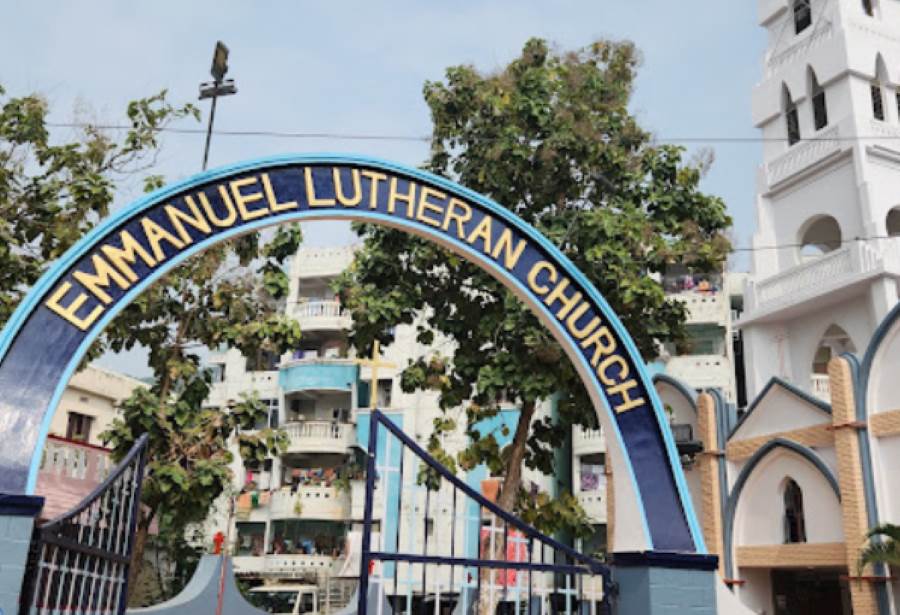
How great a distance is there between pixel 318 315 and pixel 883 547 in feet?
63.1

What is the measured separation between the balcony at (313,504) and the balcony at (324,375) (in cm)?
320

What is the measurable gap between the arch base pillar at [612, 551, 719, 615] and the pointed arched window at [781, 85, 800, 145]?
54.2 ft

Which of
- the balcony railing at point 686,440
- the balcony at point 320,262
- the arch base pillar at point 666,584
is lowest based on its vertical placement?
the arch base pillar at point 666,584

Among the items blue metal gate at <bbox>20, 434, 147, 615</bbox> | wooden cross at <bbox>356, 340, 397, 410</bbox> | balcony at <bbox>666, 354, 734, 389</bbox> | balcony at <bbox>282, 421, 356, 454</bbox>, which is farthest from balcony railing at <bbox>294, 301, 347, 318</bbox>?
blue metal gate at <bbox>20, 434, 147, 615</bbox>

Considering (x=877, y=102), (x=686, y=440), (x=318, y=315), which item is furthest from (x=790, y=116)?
(x=318, y=315)

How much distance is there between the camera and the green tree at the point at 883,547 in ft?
42.7

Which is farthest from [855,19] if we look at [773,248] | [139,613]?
[139,613]

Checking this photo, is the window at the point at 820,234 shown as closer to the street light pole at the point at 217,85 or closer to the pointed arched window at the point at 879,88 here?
the pointed arched window at the point at 879,88

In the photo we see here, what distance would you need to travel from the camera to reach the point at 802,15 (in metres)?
21.3

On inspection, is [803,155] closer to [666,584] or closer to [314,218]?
[666,584]

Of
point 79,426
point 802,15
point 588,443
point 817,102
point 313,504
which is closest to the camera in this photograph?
point 817,102

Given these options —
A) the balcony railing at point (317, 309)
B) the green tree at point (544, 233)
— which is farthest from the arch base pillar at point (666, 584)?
the balcony railing at point (317, 309)

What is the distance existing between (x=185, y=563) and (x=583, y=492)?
1111 centimetres

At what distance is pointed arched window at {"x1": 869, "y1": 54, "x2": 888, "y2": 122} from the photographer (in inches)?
773
